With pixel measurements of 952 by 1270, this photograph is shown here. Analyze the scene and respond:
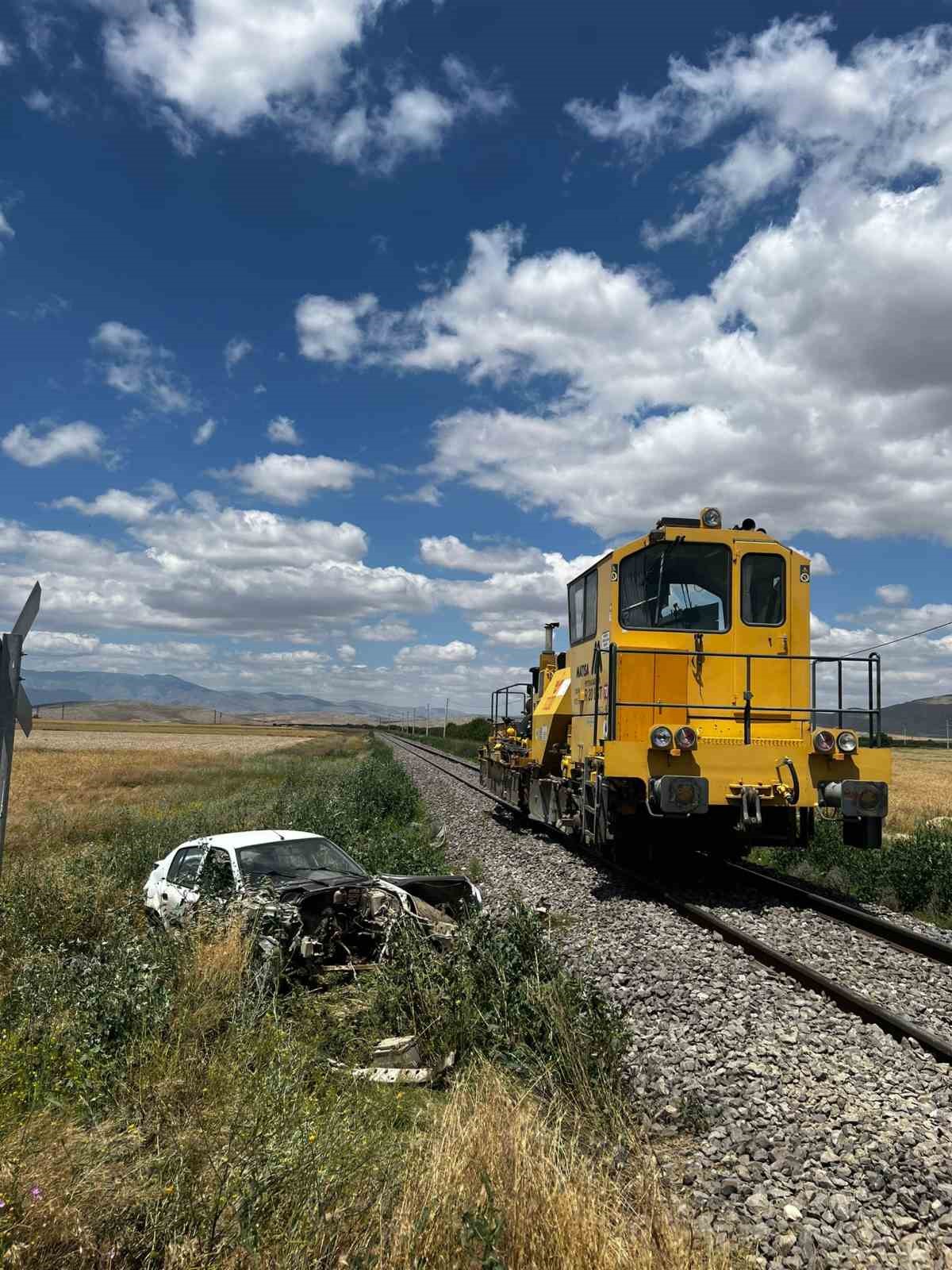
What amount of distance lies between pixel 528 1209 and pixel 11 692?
120 inches

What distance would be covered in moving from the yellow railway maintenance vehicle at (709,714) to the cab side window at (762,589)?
0.05 ft

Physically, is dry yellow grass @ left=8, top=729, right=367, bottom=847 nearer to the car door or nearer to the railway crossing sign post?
the car door

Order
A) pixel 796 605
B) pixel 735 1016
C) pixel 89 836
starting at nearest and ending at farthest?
1. pixel 735 1016
2. pixel 796 605
3. pixel 89 836

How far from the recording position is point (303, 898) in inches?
263

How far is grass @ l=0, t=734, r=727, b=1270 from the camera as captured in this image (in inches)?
116

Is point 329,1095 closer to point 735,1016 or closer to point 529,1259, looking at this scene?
point 529,1259

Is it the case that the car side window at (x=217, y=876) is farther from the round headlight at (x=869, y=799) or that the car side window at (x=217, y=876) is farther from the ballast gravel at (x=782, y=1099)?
the round headlight at (x=869, y=799)

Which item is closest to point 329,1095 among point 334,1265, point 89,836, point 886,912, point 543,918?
point 334,1265

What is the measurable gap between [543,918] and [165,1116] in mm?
5500

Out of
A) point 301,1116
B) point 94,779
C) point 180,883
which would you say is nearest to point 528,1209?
point 301,1116

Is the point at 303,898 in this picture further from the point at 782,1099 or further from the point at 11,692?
the point at 782,1099

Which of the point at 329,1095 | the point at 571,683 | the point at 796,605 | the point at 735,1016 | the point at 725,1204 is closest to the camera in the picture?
the point at 725,1204

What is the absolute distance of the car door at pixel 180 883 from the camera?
24.7 feet

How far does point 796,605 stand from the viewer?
10852 millimetres
